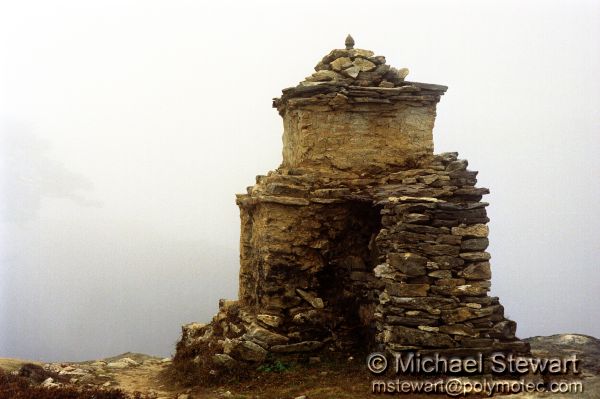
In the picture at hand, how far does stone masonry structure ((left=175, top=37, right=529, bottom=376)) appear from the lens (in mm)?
9367

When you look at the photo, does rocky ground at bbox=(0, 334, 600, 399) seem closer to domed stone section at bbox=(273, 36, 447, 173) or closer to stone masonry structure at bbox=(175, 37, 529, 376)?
stone masonry structure at bbox=(175, 37, 529, 376)

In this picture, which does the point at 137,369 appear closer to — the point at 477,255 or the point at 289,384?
the point at 289,384

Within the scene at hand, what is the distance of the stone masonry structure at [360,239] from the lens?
9367mm

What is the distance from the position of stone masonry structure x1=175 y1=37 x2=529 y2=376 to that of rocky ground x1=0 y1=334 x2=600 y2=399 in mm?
542

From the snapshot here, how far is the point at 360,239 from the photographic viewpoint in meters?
11.6

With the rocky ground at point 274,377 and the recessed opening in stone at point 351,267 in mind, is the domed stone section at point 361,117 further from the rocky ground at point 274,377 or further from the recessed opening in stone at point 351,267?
the rocky ground at point 274,377

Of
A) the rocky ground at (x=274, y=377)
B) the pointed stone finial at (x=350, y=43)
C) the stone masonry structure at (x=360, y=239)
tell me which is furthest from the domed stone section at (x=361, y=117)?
the rocky ground at (x=274, y=377)

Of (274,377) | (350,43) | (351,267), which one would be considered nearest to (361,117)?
(350,43)

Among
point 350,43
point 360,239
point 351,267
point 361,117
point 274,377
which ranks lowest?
point 274,377

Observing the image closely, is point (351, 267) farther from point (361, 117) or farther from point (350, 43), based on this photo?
point (350, 43)

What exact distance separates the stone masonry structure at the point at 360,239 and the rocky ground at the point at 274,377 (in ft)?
1.78

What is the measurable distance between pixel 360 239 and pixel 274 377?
3386 mm

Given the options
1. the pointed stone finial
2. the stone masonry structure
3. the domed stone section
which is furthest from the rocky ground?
the pointed stone finial

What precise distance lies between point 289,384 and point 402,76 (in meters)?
7.02
